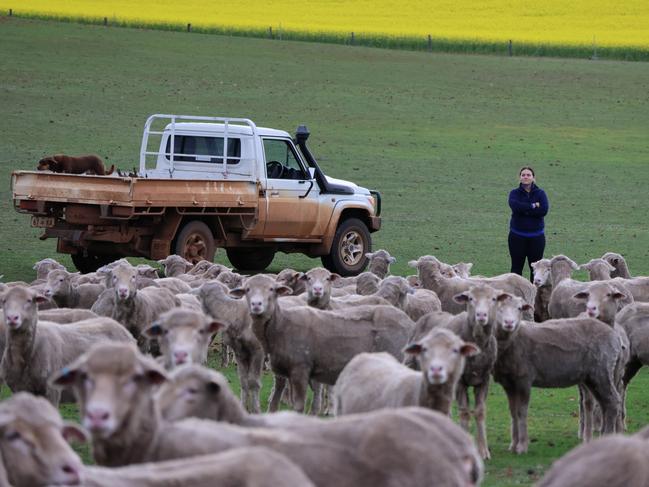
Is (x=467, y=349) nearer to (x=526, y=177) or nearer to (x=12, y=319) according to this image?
(x=12, y=319)

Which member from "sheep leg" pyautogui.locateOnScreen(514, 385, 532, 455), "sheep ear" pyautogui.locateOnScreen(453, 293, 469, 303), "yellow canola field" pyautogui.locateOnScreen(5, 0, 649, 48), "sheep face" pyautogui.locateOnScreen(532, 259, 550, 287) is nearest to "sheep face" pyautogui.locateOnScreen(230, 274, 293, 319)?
"sheep ear" pyautogui.locateOnScreen(453, 293, 469, 303)

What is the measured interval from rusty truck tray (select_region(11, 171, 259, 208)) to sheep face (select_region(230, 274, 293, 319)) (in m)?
8.20

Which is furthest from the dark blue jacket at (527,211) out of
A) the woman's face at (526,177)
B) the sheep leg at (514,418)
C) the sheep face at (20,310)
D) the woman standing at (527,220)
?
the sheep face at (20,310)

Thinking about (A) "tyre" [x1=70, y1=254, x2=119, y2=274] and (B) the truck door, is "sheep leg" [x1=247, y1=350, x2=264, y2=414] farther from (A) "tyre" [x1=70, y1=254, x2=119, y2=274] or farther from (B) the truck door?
(B) the truck door

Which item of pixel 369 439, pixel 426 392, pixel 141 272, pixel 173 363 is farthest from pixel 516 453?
pixel 141 272

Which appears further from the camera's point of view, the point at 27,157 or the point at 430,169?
the point at 430,169

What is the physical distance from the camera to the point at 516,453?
11.4 m

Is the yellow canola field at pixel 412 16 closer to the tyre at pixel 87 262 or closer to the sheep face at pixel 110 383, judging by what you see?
the tyre at pixel 87 262

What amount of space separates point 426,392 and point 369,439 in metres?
2.64

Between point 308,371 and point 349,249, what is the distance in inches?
452

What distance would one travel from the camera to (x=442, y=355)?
9.44 metres

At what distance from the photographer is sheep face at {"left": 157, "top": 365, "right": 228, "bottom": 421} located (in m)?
7.76

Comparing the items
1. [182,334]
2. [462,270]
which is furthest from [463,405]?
[462,270]

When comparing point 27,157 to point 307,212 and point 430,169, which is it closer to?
point 430,169
